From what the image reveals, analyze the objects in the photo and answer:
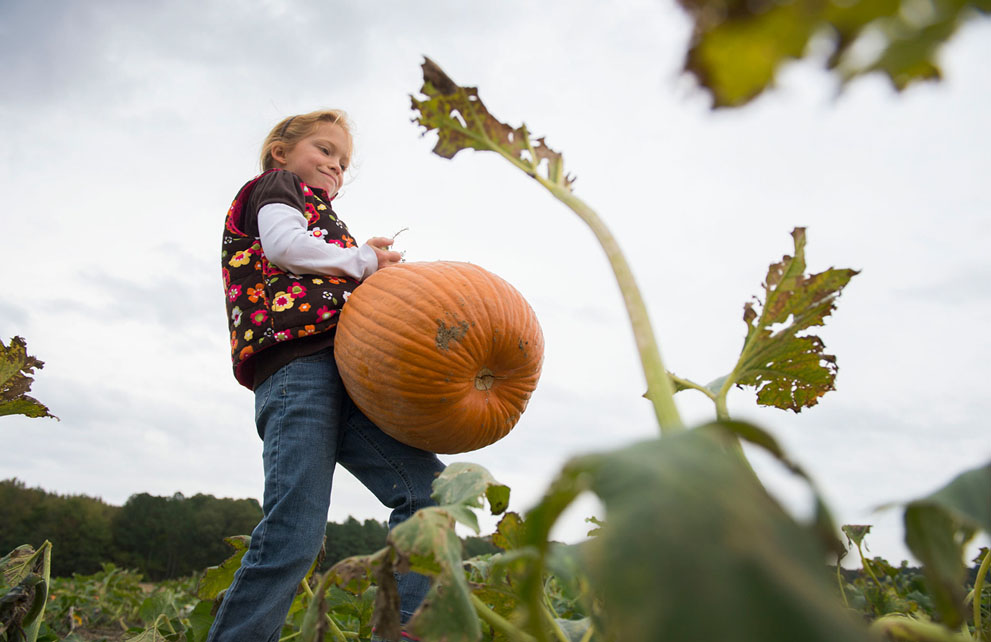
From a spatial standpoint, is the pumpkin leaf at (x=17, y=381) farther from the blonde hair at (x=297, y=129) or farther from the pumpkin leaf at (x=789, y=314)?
the pumpkin leaf at (x=789, y=314)

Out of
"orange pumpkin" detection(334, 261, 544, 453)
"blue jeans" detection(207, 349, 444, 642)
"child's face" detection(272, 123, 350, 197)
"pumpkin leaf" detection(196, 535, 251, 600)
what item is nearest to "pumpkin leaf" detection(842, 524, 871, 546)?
"orange pumpkin" detection(334, 261, 544, 453)

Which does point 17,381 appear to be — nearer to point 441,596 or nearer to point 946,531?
point 441,596

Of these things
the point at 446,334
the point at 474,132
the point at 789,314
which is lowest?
the point at 789,314

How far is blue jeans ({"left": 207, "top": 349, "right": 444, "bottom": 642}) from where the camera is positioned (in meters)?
1.68

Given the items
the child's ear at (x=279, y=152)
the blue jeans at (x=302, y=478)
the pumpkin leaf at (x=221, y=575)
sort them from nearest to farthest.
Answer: the blue jeans at (x=302, y=478) → the pumpkin leaf at (x=221, y=575) → the child's ear at (x=279, y=152)

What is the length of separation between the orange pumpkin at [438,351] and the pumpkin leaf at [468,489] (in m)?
0.77

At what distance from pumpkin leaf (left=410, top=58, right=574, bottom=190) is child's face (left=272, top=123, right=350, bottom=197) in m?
1.65

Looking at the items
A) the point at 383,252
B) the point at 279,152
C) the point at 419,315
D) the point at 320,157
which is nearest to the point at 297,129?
the point at 279,152

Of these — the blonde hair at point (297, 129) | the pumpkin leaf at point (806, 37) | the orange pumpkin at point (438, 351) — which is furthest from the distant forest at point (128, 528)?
the pumpkin leaf at point (806, 37)

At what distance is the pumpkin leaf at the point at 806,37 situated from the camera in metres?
0.28

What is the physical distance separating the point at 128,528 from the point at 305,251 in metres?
14.7

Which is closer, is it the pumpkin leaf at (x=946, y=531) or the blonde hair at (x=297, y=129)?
the pumpkin leaf at (x=946, y=531)

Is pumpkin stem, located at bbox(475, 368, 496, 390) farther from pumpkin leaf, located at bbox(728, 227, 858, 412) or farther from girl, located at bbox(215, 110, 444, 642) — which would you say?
pumpkin leaf, located at bbox(728, 227, 858, 412)

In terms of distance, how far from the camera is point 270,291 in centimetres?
204
